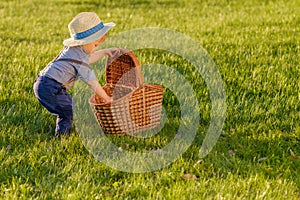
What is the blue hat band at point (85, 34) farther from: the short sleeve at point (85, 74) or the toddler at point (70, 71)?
the short sleeve at point (85, 74)

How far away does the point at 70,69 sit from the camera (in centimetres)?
490

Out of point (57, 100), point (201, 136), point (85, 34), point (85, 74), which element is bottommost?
point (201, 136)

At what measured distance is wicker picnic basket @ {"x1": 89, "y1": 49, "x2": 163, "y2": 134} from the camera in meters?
4.91

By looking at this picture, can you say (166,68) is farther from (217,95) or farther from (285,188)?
(285,188)

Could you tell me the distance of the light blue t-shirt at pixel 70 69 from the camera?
4859 mm

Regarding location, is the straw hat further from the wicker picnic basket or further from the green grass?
the green grass

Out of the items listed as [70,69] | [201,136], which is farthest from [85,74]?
[201,136]

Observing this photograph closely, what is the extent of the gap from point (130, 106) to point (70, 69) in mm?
673

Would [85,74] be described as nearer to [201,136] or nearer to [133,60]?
[133,60]

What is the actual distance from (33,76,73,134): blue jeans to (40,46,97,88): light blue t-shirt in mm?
63

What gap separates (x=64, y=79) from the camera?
4945mm

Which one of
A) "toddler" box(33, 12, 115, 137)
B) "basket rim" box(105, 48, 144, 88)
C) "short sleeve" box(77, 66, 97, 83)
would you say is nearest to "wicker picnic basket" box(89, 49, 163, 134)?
"basket rim" box(105, 48, 144, 88)

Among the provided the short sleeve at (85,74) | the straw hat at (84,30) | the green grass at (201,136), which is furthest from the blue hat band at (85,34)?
the green grass at (201,136)

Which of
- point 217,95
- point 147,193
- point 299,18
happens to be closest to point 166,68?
point 217,95
